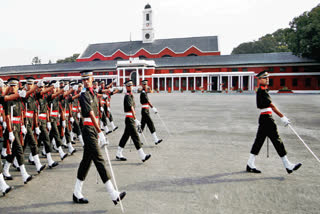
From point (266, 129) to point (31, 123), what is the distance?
532cm

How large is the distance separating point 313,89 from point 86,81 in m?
52.0

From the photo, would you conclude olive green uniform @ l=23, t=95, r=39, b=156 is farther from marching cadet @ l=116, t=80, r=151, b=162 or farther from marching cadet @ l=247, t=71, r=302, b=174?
marching cadet @ l=247, t=71, r=302, b=174

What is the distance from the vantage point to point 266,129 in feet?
18.1

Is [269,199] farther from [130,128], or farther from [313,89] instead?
[313,89]

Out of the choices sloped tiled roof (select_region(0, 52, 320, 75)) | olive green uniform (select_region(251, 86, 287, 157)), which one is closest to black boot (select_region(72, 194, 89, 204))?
A: olive green uniform (select_region(251, 86, 287, 157))

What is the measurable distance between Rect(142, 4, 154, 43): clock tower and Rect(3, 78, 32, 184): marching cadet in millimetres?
66137

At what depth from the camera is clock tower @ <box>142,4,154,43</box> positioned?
6830cm

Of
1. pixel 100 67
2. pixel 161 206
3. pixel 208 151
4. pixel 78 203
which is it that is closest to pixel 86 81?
pixel 78 203

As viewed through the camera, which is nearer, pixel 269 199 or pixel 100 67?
pixel 269 199

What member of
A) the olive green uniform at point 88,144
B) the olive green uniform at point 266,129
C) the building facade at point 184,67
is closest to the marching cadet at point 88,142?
the olive green uniform at point 88,144

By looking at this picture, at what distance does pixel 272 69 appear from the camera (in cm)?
4941

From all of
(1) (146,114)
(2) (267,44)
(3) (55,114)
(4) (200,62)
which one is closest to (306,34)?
(4) (200,62)

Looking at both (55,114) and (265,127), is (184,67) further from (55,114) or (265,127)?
(265,127)

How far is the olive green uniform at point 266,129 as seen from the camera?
5.43 m
